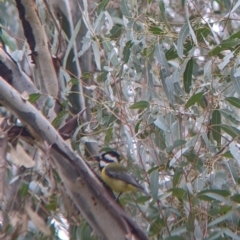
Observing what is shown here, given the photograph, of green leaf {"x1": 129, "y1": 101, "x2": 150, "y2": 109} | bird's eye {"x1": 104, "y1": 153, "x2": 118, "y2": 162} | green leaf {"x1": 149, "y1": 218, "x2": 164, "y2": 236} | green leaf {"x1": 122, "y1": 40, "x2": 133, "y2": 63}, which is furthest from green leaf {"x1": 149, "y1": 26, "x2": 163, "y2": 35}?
green leaf {"x1": 149, "y1": 218, "x2": 164, "y2": 236}

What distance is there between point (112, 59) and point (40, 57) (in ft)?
0.77

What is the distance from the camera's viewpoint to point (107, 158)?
2111 mm

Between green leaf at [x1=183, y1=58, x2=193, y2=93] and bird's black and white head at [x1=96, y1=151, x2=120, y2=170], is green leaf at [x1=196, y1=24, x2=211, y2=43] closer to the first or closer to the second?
green leaf at [x1=183, y1=58, x2=193, y2=93]

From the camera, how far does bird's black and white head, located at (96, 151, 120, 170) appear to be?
6.86 ft

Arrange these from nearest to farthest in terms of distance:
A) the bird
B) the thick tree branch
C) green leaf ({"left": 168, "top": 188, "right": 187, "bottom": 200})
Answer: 1. the thick tree branch
2. green leaf ({"left": 168, "top": 188, "right": 187, "bottom": 200})
3. the bird

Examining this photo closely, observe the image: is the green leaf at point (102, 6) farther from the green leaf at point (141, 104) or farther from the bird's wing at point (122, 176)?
the bird's wing at point (122, 176)

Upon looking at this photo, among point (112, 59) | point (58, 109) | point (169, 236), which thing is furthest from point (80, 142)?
point (169, 236)

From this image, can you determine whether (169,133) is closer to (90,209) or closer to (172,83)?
(172,83)

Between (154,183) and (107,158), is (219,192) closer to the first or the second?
(154,183)

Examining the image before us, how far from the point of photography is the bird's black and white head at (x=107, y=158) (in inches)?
82.3

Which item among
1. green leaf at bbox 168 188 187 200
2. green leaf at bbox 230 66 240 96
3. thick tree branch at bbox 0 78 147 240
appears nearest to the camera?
thick tree branch at bbox 0 78 147 240

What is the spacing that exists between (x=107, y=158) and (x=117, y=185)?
0.14 m

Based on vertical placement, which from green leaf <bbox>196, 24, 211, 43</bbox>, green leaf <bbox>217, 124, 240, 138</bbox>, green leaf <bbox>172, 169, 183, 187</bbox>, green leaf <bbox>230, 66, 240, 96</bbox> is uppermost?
green leaf <bbox>196, 24, 211, 43</bbox>

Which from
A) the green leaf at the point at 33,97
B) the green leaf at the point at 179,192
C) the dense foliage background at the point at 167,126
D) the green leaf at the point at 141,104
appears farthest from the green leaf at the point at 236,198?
the green leaf at the point at 33,97
